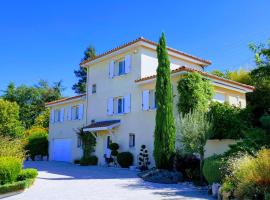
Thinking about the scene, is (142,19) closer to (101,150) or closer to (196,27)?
(196,27)

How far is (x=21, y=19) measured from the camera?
1708 cm

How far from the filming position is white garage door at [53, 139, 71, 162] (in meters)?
32.0

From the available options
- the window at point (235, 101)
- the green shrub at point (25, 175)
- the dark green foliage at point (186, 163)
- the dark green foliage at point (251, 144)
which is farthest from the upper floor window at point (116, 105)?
the green shrub at point (25, 175)

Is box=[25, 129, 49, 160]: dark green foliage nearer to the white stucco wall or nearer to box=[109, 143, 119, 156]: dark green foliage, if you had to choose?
the white stucco wall

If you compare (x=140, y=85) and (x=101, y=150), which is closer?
(x=140, y=85)

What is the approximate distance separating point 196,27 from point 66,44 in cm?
916

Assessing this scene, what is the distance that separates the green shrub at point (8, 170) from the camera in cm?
1303

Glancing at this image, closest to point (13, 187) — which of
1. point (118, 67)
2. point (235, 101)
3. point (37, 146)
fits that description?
point (118, 67)

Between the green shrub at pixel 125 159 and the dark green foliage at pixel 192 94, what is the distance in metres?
5.33

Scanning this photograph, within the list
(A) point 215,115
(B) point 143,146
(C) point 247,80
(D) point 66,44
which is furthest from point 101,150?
(C) point 247,80

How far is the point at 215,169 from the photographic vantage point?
542 inches

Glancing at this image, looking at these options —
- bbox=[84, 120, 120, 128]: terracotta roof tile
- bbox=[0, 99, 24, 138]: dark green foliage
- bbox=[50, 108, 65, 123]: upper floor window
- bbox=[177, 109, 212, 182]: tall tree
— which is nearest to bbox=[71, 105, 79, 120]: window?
bbox=[50, 108, 65, 123]: upper floor window

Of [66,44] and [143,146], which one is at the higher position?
[66,44]

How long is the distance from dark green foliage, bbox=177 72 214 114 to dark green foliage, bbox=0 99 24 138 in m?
25.0
